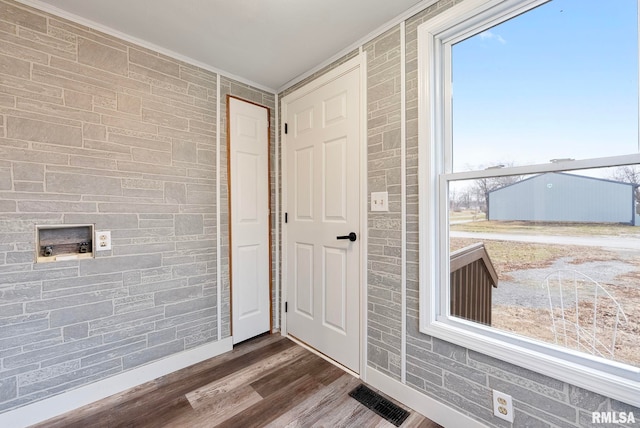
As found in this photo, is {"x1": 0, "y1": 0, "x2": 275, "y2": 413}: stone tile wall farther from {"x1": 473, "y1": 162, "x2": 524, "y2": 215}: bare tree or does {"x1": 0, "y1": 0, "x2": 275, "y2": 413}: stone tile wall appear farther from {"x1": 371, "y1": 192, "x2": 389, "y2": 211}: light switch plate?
{"x1": 473, "y1": 162, "x2": 524, "y2": 215}: bare tree

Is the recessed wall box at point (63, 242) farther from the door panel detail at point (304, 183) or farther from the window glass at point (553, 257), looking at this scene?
the window glass at point (553, 257)

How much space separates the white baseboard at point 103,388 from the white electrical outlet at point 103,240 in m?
0.85

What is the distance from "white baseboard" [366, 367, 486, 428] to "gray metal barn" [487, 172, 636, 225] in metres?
1.07

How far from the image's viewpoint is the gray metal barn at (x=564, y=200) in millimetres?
1065

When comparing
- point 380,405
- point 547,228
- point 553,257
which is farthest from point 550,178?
point 380,405

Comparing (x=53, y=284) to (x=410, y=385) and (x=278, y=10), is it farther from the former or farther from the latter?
(x=410, y=385)

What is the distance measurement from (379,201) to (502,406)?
47.9 inches

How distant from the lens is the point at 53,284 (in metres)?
1.58

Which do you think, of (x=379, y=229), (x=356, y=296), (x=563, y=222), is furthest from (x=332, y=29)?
(x=356, y=296)

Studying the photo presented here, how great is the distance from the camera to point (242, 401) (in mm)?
1700

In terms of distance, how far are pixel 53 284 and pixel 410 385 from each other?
7.23ft

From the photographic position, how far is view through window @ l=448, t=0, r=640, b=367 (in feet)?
3.53

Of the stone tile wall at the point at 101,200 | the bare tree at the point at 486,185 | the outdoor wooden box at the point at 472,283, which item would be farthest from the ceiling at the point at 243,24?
the outdoor wooden box at the point at 472,283

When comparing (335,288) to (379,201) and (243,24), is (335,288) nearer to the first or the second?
(379,201)
